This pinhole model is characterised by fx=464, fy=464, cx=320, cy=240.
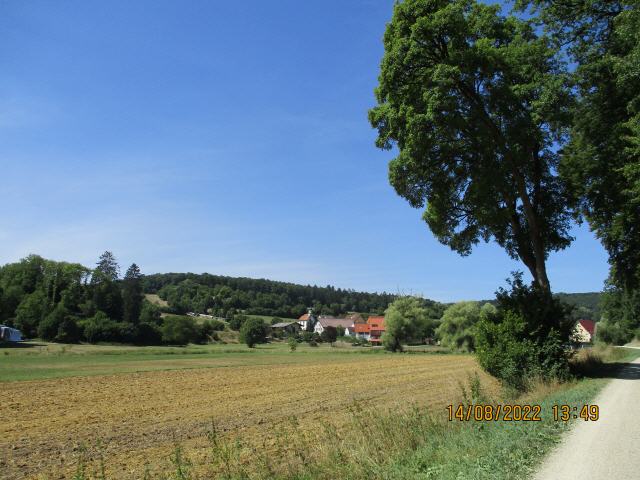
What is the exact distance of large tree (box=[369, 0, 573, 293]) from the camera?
19.1m

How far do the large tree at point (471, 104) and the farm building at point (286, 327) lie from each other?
139053mm

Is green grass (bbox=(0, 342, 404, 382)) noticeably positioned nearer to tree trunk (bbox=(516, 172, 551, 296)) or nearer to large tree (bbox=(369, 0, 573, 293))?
large tree (bbox=(369, 0, 573, 293))

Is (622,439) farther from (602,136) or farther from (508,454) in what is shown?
(602,136)

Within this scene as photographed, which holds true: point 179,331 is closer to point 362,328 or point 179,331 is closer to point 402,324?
point 402,324

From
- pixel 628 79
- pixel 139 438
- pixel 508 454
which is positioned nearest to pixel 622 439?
pixel 508 454

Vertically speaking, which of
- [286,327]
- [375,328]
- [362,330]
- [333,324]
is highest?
[333,324]

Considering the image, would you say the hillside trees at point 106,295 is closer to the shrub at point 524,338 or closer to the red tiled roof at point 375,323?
the red tiled roof at point 375,323

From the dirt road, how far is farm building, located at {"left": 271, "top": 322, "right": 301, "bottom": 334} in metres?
148

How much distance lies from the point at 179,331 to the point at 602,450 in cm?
11144

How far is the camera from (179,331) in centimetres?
11075

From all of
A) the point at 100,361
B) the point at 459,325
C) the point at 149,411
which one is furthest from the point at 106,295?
the point at 149,411

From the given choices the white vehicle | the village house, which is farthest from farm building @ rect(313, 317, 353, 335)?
the white vehicle

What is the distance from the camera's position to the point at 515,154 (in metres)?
19.4

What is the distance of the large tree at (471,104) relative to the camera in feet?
62.7
